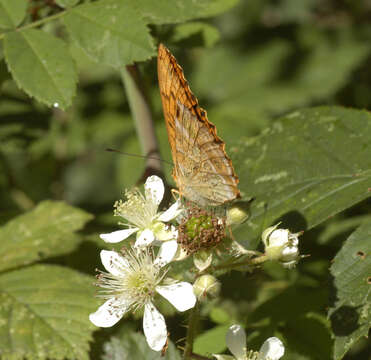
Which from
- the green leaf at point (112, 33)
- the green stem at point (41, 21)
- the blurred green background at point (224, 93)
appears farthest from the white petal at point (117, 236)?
the blurred green background at point (224, 93)

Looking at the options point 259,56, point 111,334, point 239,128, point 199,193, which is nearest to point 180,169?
point 199,193

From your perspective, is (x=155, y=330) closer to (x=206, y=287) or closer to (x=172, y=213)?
(x=206, y=287)

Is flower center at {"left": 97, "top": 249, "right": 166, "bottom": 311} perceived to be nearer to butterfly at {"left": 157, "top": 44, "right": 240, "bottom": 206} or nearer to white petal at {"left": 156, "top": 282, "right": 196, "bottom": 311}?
white petal at {"left": 156, "top": 282, "right": 196, "bottom": 311}

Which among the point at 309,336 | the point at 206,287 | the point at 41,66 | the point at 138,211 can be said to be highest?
the point at 41,66

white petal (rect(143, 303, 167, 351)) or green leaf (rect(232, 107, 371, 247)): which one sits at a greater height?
green leaf (rect(232, 107, 371, 247))

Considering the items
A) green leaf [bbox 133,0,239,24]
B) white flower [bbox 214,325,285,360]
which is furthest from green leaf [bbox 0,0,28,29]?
white flower [bbox 214,325,285,360]

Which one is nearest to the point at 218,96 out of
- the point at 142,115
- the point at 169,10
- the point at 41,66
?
the point at 142,115
